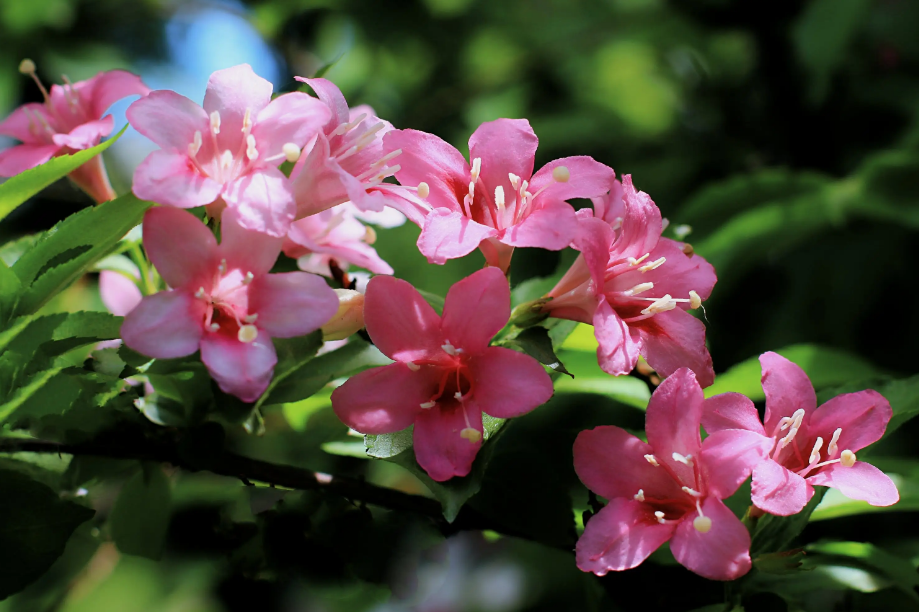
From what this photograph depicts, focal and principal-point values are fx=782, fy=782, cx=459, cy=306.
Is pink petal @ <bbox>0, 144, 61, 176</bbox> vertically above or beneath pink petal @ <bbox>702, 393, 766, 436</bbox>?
above

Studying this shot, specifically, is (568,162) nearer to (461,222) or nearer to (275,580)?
(461,222)

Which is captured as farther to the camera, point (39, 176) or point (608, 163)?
point (608, 163)

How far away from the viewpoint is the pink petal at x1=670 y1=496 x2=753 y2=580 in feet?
1.77

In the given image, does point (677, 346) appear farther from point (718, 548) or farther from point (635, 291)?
point (718, 548)

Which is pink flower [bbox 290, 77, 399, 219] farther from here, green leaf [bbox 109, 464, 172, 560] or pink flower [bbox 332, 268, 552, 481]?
green leaf [bbox 109, 464, 172, 560]

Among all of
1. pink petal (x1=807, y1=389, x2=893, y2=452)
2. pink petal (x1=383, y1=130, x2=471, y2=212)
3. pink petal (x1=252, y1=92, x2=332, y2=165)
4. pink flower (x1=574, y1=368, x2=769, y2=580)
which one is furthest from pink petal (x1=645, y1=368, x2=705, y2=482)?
pink petal (x1=252, y1=92, x2=332, y2=165)

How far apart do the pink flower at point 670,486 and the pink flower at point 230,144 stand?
0.30 meters

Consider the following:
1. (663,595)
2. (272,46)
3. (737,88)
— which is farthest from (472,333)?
(272,46)

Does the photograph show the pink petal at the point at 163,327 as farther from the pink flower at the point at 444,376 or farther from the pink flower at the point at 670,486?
the pink flower at the point at 670,486

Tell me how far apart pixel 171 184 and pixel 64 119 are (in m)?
0.31

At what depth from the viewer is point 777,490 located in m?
0.55

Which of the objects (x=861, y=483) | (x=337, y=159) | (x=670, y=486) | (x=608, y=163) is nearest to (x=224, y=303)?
(x=337, y=159)

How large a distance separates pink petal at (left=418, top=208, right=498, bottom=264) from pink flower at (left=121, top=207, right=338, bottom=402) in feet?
0.26

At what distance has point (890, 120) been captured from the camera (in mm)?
1964
